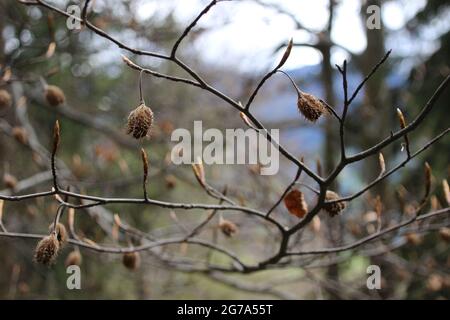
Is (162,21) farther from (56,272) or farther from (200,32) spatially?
(56,272)

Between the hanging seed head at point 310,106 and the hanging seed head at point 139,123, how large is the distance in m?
0.44

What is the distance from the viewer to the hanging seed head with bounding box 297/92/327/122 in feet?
4.58

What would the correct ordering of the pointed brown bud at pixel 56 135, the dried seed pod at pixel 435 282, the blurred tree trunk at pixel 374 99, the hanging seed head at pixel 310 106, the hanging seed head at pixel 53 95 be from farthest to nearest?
1. the blurred tree trunk at pixel 374 99
2. the dried seed pod at pixel 435 282
3. the hanging seed head at pixel 53 95
4. the hanging seed head at pixel 310 106
5. the pointed brown bud at pixel 56 135

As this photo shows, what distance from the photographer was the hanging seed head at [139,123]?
1.42 metres

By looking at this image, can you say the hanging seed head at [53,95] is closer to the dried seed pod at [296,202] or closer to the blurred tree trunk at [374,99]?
the dried seed pod at [296,202]

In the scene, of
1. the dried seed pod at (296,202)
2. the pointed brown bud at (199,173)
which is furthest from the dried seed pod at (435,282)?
the pointed brown bud at (199,173)

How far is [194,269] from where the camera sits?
2.51m

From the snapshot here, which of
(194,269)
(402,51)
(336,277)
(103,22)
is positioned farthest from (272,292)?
(402,51)

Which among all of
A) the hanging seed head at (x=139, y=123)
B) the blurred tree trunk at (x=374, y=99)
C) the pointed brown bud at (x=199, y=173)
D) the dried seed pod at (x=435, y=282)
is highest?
the blurred tree trunk at (x=374, y=99)

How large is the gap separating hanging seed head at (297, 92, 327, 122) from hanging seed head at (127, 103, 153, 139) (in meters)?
0.44

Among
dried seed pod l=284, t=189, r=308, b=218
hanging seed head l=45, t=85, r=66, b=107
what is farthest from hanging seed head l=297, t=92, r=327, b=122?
hanging seed head l=45, t=85, r=66, b=107

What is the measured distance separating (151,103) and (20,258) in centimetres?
231

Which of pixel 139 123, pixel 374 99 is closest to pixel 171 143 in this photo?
pixel 374 99

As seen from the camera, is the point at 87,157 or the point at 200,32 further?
the point at 87,157
